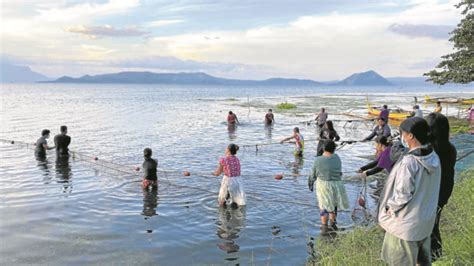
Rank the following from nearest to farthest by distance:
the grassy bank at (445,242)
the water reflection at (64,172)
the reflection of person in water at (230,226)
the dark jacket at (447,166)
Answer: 1. the dark jacket at (447,166)
2. the grassy bank at (445,242)
3. the reflection of person in water at (230,226)
4. the water reflection at (64,172)

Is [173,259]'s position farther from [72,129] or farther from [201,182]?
[72,129]

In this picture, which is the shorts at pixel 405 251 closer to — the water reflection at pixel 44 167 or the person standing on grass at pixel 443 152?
the person standing on grass at pixel 443 152

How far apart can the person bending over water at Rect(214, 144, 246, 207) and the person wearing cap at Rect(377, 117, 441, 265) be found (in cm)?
652

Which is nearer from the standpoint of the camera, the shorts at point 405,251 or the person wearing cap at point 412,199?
the person wearing cap at point 412,199

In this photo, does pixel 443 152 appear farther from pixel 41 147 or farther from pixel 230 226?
pixel 41 147

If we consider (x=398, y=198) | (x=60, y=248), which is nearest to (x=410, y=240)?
(x=398, y=198)

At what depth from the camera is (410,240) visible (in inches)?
191

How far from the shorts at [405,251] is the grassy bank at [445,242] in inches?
36.7

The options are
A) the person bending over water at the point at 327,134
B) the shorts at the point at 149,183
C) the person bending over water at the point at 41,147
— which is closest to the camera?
the person bending over water at the point at 327,134

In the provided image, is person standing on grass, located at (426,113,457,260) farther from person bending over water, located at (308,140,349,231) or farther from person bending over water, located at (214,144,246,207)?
person bending over water, located at (214,144,246,207)

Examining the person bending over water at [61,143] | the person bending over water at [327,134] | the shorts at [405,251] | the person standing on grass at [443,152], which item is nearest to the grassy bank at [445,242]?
the person standing on grass at [443,152]

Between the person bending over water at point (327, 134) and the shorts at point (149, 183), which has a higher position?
the person bending over water at point (327, 134)

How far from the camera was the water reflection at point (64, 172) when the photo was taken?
51.0 ft

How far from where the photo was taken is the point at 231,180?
37.9ft
